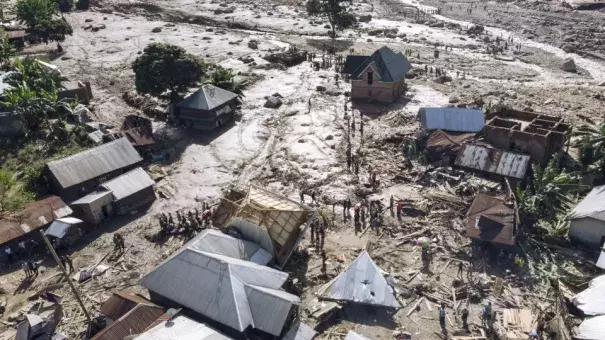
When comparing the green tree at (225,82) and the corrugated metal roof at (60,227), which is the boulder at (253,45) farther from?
the corrugated metal roof at (60,227)

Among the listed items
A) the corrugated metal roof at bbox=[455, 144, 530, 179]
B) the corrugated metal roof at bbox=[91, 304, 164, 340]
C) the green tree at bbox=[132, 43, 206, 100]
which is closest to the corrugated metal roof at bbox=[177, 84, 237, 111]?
the green tree at bbox=[132, 43, 206, 100]

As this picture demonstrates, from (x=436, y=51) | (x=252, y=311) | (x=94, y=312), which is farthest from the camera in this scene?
(x=436, y=51)

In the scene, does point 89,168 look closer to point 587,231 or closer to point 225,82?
point 225,82

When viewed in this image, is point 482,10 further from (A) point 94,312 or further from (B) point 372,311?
(A) point 94,312

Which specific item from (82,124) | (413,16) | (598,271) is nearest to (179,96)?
(82,124)

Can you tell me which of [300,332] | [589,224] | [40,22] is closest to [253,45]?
[40,22]

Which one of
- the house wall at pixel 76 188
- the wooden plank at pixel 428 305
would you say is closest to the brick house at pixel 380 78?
the house wall at pixel 76 188

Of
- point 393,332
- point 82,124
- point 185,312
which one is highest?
point 82,124
